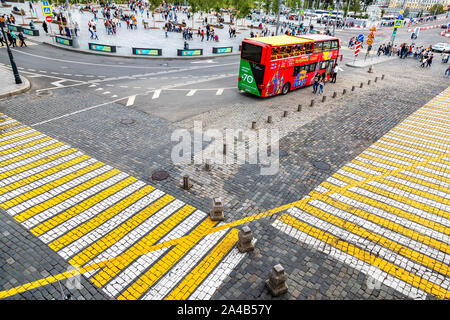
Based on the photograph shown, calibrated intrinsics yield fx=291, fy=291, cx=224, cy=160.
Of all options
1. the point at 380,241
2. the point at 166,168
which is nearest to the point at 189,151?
the point at 166,168

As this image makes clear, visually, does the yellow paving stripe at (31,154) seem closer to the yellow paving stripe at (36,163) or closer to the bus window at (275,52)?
the yellow paving stripe at (36,163)

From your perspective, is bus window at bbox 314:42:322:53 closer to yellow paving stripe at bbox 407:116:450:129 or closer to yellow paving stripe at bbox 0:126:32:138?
yellow paving stripe at bbox 407:116:450:129

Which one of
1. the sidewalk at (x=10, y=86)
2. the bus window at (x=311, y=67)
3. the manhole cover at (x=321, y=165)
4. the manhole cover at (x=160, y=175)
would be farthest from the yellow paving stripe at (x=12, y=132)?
the bus window at (x=311, y=67)

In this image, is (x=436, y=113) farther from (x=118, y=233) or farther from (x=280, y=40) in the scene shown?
(x=118, y=233)

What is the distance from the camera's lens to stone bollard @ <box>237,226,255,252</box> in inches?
320

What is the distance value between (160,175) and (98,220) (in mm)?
3131

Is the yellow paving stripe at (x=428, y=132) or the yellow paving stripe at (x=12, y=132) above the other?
the yellow paving stripe at (x=12, y=132)

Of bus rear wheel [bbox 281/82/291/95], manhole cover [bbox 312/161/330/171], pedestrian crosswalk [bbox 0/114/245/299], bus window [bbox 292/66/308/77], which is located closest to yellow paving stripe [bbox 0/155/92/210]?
pedestrian crosswalk [bbox 0/114/245/299]

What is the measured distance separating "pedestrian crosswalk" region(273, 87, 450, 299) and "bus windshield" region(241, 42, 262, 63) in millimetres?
9400

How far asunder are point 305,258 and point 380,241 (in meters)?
2.62

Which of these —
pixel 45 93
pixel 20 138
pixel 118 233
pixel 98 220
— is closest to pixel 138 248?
pixel 118 233

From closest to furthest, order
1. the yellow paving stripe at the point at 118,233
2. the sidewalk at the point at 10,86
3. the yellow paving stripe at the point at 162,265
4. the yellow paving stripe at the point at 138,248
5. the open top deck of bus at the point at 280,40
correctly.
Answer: the yellow paving stripe at the point at 162,265, the yellow paving stripe at the point at 138,248, the yellow paving stripe at the point at 118,233, the sidewalk at the point at 10,86, the open top deck of bus at the point at 280,40

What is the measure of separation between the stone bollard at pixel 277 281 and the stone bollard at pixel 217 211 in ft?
9.32

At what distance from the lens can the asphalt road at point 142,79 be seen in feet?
64.9
